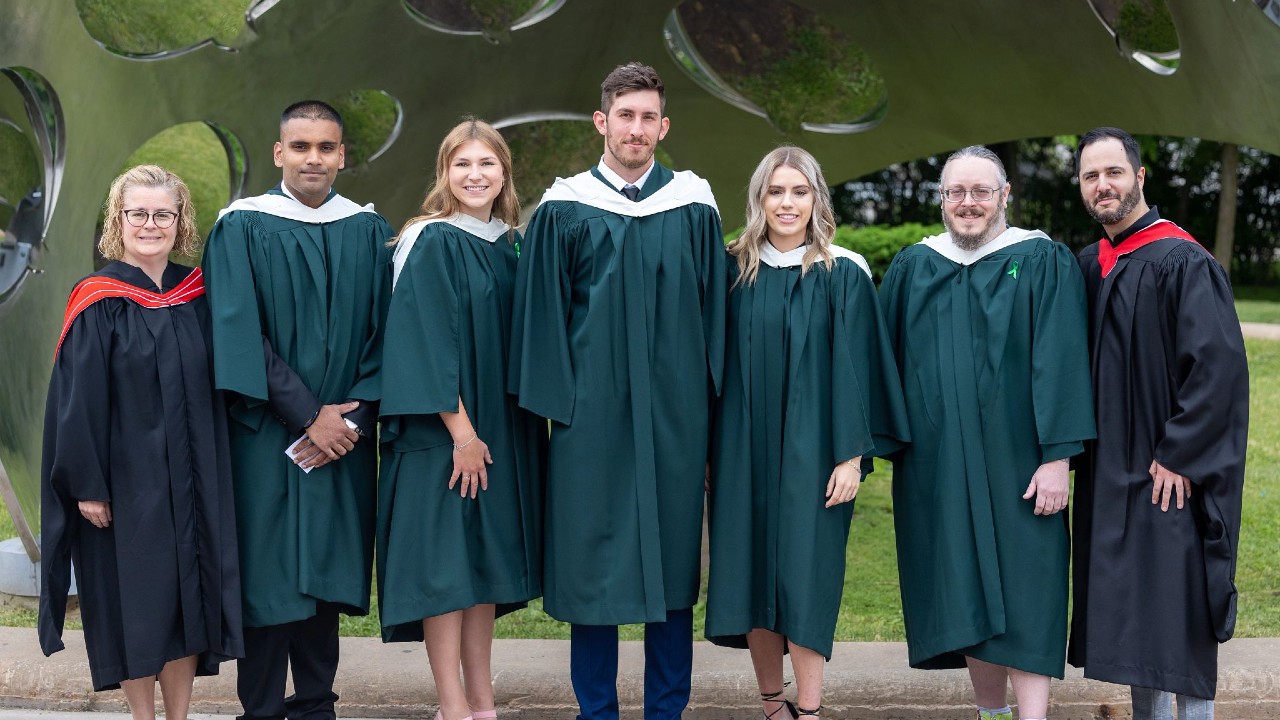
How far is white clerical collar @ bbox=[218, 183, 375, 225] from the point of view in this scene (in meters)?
3.55

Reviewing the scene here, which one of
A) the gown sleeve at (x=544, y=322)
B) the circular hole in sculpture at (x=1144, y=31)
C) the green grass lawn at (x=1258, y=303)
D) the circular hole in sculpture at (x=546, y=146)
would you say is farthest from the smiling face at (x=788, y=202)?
the green grass lawn at (x=1258, y=303)

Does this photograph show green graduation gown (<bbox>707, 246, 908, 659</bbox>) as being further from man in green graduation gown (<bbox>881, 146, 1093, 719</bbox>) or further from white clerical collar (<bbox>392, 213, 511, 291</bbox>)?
white clerical collar (<bbox>392, 213, 511, 291</bbox>)

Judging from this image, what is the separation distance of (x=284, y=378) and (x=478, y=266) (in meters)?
0.63

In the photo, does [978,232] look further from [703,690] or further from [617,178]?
[703,690]

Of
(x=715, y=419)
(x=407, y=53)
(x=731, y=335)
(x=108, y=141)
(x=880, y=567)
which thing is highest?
(x=407, y=53)

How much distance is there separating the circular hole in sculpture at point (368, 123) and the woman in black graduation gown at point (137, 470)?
2.63 m

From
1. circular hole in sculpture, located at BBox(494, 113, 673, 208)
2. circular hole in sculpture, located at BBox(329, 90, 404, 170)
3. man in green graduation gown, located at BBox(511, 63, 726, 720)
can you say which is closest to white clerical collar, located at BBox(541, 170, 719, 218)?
man in green graduation gown, located at BBox(511, 63, 726, 720)

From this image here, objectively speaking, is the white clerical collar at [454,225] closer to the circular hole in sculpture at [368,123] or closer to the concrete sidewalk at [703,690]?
the concrete sidewalk at [703,690]

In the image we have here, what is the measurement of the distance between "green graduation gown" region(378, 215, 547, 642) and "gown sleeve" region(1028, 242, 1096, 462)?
1487 mm

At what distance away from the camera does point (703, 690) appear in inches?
164

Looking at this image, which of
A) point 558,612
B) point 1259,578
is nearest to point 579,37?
point 558,612

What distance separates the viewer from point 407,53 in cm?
553

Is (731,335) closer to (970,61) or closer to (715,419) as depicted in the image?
(715,419)

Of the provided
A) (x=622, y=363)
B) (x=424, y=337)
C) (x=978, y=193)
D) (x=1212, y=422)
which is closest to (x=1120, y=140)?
(x=978, y=193)
